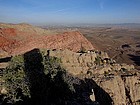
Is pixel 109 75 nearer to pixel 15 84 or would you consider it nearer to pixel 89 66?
pixel 89 66

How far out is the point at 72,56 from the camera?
2866 centimetres

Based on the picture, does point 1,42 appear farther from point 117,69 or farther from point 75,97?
point 75,97

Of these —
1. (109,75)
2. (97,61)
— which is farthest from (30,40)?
(109,75)

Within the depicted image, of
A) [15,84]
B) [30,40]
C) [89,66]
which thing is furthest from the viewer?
[30,40]

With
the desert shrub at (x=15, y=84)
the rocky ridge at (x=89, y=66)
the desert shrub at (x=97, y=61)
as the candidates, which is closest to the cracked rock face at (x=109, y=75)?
the rocky ridge at (x=89, y=66)

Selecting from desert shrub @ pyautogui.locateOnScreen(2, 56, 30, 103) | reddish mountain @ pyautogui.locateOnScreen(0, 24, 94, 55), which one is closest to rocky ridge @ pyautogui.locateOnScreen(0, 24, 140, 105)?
reddish mountain @ pyautogui.locateOnScreen(0, 24, 94, 55)

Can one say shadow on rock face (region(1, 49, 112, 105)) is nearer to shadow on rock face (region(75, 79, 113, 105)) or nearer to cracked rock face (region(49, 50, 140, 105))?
shadow on rock face (region(75, 79, 113, 105))

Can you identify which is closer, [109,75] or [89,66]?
[109,75]

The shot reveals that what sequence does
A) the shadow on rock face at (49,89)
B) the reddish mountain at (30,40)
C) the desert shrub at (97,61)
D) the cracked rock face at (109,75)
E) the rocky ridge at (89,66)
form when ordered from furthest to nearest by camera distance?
the reddish mountain at (30,40), the desert shrub at (97,61), the cracked rock face at (109,75), the rocky ridge at (89,66), the shadow on rock face at (49,89)

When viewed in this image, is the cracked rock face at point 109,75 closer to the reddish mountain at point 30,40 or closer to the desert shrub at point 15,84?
the desert shrub at point 15,84

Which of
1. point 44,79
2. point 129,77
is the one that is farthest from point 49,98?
point 129,77

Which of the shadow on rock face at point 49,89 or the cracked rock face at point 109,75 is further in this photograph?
the cracked rock face at point 109,75

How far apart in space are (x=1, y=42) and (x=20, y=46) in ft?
9.20

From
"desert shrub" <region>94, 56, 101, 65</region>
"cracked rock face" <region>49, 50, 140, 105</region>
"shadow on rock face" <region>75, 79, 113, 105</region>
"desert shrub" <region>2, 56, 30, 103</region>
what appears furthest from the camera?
"desert shrub" <region>94, 56, 101, 65</region>
